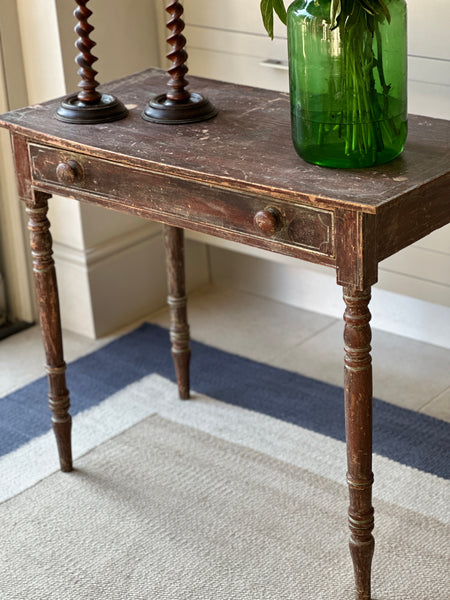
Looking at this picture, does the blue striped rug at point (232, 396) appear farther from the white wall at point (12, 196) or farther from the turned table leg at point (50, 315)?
the white wall at point (12, 196)

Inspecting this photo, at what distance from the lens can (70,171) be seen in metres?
2.00

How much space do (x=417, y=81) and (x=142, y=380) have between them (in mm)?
1143

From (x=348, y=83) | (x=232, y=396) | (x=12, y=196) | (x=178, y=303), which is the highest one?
(x=348, y=83)

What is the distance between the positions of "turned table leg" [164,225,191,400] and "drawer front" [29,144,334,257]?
1.52 feet

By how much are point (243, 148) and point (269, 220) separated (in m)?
0.23

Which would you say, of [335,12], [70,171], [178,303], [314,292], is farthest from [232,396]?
[335,12]

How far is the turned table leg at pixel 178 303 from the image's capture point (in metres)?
2.50

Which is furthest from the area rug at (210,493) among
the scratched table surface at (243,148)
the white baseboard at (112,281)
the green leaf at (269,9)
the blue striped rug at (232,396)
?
the green leaf at (269,9)

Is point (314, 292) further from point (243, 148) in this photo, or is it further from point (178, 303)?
point (243, 148)

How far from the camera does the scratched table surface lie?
166 cm

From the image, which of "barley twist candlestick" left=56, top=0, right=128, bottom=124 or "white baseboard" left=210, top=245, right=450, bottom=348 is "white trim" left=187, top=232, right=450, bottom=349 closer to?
"white baseboard" left=210, top=245, right=450, bottom=348

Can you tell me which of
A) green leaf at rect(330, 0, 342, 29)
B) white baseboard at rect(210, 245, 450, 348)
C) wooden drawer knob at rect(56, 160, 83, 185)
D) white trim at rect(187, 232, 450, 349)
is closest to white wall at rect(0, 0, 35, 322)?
white trim at rect(187, 232, 450, 349)

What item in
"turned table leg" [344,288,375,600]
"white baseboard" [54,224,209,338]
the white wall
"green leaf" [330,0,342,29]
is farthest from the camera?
"white baseboard" [54,224,209,338]

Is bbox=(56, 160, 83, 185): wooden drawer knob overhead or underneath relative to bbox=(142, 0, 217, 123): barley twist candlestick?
underneath
